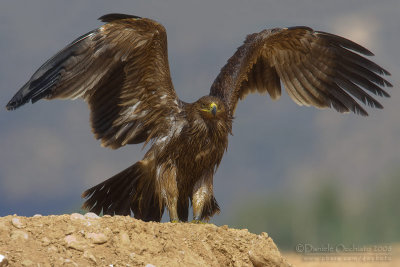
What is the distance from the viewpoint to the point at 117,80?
8000 mm

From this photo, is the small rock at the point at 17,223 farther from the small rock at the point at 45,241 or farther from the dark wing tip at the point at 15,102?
the dark wing tip at the point at 15,102

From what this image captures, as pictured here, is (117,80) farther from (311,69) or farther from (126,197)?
(311,69)

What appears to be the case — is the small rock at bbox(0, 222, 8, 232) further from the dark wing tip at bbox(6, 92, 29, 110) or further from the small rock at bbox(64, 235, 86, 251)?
the dark wing tip at bbox(6, 92, 29, 110)

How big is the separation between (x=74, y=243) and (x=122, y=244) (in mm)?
492

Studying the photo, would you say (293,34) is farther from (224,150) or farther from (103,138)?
(103,138)

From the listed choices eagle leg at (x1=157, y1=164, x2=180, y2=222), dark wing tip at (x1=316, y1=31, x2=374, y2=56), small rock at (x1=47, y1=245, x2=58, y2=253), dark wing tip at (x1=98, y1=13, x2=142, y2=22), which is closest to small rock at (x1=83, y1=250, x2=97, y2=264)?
small rock at (x1=47, y1=245, x2=58, y2=253)

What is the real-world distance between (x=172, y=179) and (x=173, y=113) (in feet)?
3.02

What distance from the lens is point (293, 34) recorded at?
909 cm

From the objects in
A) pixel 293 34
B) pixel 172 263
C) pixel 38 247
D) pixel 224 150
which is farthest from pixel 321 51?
pixel 38 247

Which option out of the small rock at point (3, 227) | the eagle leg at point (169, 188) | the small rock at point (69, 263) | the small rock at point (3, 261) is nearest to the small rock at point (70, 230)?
the small rock at point (69, 263)

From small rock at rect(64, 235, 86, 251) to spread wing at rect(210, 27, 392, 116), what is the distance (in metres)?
4.09

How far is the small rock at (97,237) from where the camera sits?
5695 mm

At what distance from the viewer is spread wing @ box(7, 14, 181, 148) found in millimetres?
7461

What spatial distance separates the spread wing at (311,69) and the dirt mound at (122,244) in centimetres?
300
